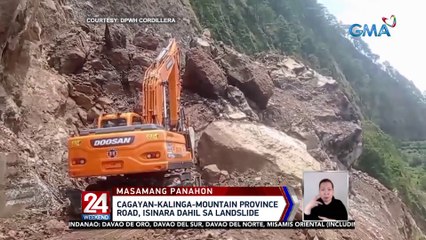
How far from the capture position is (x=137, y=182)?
5.14 metres

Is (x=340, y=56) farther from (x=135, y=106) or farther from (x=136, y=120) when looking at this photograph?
(x=136, y=120)

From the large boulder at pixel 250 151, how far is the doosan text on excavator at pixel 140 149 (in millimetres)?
293

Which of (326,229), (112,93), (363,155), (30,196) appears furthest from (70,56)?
(363,155)

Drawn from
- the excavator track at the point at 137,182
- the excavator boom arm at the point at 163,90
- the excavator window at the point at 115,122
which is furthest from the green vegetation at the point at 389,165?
the excavator window at the point at 115,122

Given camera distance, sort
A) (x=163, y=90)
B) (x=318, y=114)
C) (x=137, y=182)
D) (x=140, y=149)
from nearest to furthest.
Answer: (x=140, y=149)
(x=137, y=182)
(x=163, y=90)
(x=318, y=114)

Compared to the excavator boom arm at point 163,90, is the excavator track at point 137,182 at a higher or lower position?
lower

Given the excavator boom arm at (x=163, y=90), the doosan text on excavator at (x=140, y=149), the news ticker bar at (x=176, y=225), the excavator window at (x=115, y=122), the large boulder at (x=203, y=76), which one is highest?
the large boulder at (x=203, y=76)

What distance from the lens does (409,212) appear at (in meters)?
8.48

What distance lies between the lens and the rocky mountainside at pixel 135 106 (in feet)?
17.4

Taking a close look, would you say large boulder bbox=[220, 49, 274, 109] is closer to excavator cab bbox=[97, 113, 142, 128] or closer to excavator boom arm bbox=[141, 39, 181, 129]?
excavator boom arm bbox=[141, 39, 181, 129]

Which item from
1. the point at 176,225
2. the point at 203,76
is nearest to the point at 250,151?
the point at 176,225

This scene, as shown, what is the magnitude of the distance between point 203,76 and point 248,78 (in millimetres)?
853

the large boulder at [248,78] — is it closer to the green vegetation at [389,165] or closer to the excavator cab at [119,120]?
the green vegetation at [389,165]

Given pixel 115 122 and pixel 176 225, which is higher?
pixel 115 122
